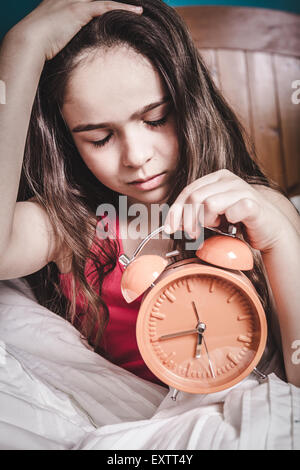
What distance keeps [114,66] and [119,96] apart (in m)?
0.06

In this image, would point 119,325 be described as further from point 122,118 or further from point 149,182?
point 122,118

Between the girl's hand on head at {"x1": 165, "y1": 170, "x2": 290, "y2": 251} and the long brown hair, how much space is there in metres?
0.19

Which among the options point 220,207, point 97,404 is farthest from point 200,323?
point 97,404

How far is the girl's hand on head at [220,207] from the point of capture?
2.24 ft

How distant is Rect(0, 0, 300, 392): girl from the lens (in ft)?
2.52

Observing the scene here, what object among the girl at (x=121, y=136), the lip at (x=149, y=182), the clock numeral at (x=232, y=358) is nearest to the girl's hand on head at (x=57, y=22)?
the girl at (x=121, y=136)

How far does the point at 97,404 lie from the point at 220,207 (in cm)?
48

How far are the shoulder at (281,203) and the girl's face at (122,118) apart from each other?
24 centimetres

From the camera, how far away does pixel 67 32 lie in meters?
0.81

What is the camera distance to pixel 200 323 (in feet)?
2.29
